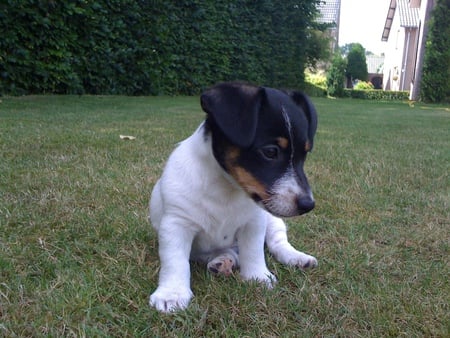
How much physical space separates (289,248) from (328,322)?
72 cm

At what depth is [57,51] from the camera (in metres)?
10.3

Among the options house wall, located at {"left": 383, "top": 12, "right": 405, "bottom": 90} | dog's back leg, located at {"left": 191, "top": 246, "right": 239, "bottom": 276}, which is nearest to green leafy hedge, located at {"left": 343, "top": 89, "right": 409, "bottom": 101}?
house wall, located at {"left": 383, "top": 12, "right": 405, "bottom": 90}

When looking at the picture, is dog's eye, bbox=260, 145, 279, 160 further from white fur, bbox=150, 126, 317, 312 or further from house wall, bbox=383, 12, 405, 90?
house wall, bbox=383, 12, 405, 90

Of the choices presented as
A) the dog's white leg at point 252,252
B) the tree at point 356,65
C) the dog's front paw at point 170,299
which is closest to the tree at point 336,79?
the tree at point 356,65

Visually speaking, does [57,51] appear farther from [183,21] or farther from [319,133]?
[319,133]

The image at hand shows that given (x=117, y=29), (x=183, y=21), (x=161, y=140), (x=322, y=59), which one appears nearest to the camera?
(x=161, y=140)

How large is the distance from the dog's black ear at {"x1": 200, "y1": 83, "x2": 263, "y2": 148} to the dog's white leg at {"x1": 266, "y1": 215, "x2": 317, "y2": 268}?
77 cm

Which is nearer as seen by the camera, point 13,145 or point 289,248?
point 289,248

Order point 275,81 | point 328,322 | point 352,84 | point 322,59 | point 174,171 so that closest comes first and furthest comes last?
1. point 328,322
2. point 174,171
3. point 275,81
4. point 322,59
5. point 352,84

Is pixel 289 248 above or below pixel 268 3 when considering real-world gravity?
below

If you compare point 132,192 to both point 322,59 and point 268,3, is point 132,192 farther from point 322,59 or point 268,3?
point 322,59

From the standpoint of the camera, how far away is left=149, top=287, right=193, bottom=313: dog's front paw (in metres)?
1.92

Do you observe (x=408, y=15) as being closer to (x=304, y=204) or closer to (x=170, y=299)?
(x=304, y=204)

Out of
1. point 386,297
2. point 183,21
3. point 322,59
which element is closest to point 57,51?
point 183,21
